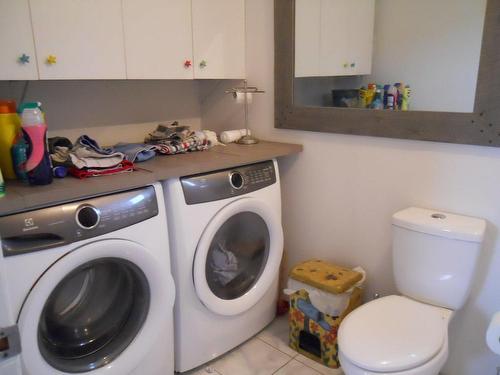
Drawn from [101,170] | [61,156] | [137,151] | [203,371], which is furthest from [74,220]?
[203,371]

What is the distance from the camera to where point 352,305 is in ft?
5.99

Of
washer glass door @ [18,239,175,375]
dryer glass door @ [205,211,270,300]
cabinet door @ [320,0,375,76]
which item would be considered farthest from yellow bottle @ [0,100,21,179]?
cabinet door @ [320,0,375,76]

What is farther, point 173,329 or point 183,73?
point 183,73

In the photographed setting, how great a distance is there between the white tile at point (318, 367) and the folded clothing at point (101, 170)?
1187 millimetres

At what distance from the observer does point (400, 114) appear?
1668 millimetres

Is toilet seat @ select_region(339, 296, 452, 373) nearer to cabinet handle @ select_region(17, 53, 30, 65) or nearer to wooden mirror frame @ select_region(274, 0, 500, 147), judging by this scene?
wooden mirror frame @ select_region(274, 0, 500, 147)

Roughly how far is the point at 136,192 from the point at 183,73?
0.72m

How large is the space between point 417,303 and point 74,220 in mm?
1271

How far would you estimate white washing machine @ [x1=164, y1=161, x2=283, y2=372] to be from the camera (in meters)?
1.58

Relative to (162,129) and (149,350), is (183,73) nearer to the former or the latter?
(162,129)

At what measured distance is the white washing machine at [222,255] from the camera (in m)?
1.58

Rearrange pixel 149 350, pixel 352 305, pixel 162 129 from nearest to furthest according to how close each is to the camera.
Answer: pixel 149 350 < pixel 352 305 < pixel 162 129

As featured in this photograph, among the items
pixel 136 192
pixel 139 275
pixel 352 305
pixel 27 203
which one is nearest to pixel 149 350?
pixel 139 275

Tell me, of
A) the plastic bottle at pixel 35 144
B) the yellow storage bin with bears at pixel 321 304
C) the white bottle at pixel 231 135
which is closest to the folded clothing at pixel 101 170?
the plastic bottle at pixel 35 144
